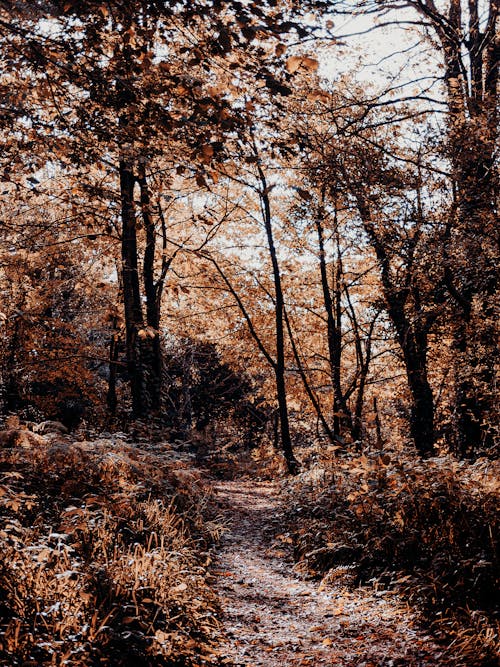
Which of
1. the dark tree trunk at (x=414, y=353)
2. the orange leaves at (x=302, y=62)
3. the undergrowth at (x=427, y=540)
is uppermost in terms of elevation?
the orange leaves at (x=302, y=62)

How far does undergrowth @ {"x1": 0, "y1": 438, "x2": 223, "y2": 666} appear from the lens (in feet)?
12.0

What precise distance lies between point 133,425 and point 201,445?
47.0ft

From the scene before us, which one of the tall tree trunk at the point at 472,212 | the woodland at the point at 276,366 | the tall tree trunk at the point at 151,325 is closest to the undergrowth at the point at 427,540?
the woodland at the point at 276,366

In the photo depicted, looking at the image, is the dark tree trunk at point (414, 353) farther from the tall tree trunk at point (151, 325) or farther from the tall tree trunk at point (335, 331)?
the tall tree trunk at point (151, 325)

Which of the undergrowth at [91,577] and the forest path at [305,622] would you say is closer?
the undergrowth at [91,577]

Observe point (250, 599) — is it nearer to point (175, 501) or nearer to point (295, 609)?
point (295, 609)

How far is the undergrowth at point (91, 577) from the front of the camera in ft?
12.0

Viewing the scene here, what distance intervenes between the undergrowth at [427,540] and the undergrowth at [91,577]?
1733 mm

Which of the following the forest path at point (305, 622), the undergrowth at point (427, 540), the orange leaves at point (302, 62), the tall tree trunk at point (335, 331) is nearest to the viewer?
the orange leaves at point (302, 62)

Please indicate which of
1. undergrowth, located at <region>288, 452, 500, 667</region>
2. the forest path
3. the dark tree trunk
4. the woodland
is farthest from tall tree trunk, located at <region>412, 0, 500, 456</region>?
the forest path

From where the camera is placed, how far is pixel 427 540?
575 centimetres

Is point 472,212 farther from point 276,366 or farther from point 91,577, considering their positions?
point 91,577

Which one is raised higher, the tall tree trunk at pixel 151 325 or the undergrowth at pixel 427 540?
the tall tree trunk at pixel 151 325

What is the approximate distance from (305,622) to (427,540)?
153 cm
